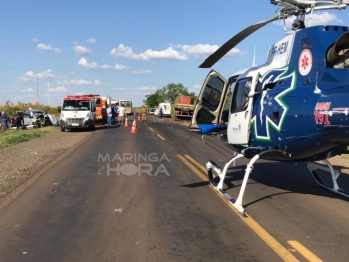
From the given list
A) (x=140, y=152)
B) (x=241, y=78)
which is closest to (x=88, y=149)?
(x=140, y=152)

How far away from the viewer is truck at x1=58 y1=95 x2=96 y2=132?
28172 mm

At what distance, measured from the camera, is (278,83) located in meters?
7.41

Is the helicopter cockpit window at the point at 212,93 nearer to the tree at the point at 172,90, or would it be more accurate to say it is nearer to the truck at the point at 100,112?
the truck at the point at 100,112

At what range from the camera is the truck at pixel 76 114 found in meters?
28.2

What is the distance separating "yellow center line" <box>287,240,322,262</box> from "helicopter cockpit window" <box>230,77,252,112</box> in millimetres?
3453

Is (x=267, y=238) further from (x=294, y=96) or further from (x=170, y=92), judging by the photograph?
(x=170, y=92)

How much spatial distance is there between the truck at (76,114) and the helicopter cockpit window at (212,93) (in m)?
19.9

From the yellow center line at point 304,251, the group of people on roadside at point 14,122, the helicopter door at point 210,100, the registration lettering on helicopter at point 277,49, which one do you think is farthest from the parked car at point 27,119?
the yellow center line at point 304,251

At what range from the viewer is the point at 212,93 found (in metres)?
9.51

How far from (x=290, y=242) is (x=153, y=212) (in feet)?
8.41

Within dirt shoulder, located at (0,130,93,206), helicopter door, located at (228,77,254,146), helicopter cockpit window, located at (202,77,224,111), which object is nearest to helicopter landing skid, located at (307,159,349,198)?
helicopter door, located at (228,77,254,146)

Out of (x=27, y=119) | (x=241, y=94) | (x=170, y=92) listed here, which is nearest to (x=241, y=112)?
(x=241, y=94)

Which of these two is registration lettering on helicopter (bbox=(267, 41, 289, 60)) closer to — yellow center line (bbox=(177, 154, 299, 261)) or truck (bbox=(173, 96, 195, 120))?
yellow center line (bbox=(177, 154, 299, 261))

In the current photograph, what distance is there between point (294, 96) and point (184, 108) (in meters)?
42.1
